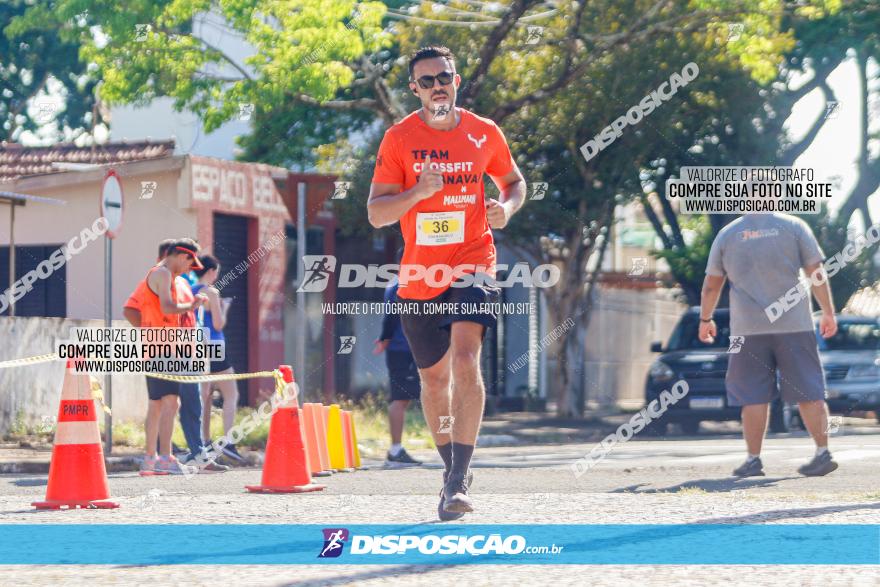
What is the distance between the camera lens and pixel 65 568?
5461 millimetres

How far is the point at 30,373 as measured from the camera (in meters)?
15.8

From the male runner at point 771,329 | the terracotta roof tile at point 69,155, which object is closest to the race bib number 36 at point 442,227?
the male runner at point 771,329

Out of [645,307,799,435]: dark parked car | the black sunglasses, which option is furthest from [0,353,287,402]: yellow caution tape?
[645,307,799,435]: dark parked car

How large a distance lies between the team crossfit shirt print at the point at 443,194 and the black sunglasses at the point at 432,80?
0.64ft

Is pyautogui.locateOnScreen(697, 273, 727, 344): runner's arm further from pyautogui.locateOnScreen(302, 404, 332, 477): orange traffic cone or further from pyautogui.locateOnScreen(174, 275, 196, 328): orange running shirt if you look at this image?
pyautogui.locateOnScreen(174, 275, 196, 328): orange running shirt

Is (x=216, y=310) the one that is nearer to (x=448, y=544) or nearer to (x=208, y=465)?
(x=208, y=465)

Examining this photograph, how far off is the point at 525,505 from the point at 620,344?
29.0 metres

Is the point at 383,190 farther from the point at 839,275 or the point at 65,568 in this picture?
the point at 839,275

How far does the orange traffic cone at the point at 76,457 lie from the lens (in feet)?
26.5

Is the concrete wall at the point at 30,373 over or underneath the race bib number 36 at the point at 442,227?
underneath

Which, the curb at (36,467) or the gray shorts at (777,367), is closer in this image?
the gray shorts at (777,367)

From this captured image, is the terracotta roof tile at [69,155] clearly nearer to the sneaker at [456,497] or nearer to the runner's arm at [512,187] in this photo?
the runner's arm at [512,187]

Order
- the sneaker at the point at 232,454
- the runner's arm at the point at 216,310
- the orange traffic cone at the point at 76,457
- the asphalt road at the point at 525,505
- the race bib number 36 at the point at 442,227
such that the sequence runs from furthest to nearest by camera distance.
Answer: the sneaker at the point at 232,454 < the runner's arm at the point at 216,310 < the orange traffic cone at the point at 76,457 < the race bib number 36 at the point at 442,227 < the asphalt road at the point at 525,505

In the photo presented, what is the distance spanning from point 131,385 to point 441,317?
12024 millimetres
